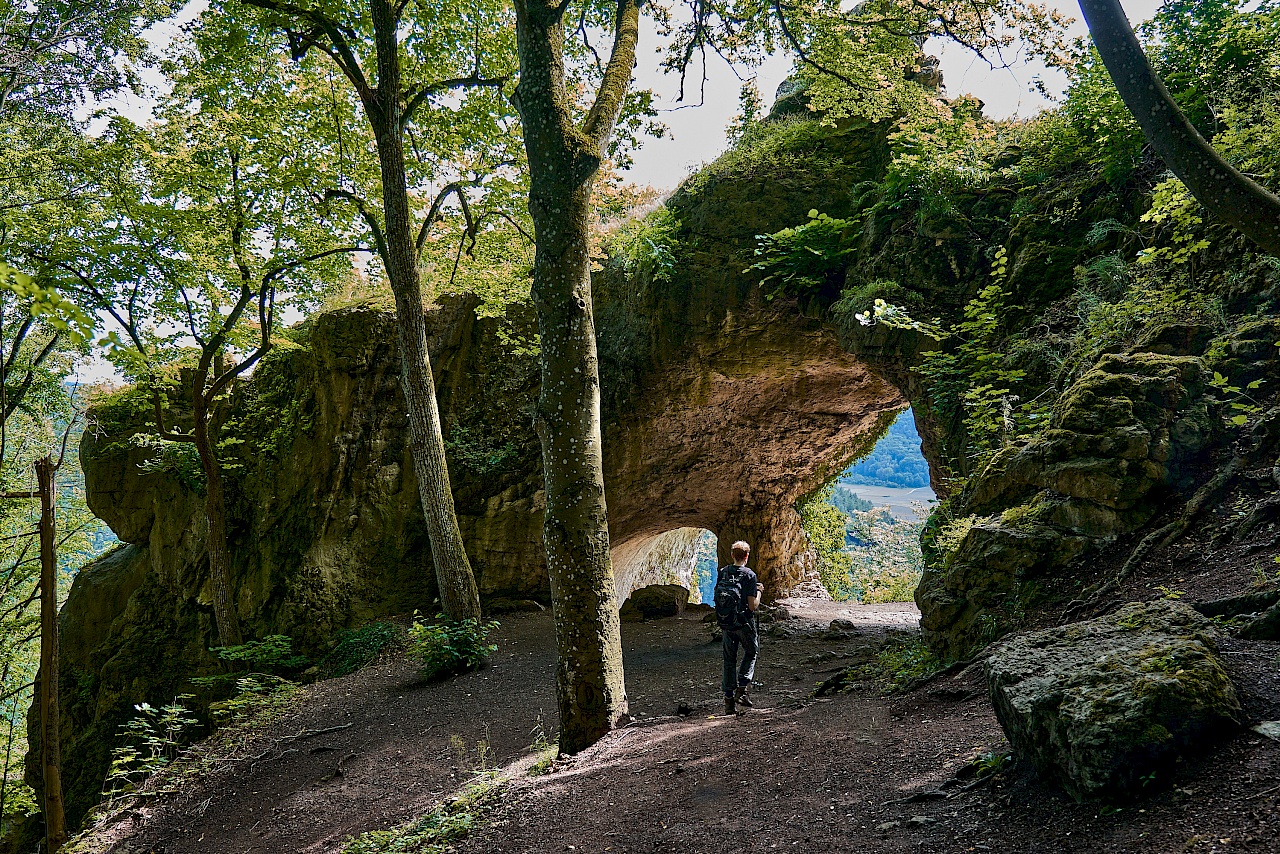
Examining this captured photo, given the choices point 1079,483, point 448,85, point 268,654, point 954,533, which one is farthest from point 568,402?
point 268,654

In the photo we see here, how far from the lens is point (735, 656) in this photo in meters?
5.62

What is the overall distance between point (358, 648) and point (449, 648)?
3241 millimetres

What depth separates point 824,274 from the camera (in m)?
10.6

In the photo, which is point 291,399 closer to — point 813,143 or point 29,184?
point 29,184

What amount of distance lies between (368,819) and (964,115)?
10493mm

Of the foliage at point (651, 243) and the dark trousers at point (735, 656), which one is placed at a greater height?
the foliage at point (651, 243)

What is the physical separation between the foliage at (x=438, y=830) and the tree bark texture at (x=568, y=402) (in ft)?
2.64

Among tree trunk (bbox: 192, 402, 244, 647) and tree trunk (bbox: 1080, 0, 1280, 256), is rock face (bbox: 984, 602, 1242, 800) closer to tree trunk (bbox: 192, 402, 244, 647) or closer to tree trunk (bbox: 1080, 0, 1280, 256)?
tree trunk (bbox: 1080, 0, 1280, 256)

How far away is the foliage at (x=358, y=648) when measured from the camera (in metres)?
10.3

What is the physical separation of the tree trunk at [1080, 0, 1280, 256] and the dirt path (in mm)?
1769

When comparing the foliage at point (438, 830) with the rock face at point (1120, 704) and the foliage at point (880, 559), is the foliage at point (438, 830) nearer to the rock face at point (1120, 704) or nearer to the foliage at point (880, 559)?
the rock face at point (1120, 704)

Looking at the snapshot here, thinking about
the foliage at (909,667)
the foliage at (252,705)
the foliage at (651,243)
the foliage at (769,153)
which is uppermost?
the foliage at (769,153)

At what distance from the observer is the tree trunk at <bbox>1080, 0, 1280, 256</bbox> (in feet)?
8.54

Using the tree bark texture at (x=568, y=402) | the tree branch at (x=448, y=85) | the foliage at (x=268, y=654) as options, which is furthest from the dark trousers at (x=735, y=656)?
the tree branch at (x=448, y=85)
